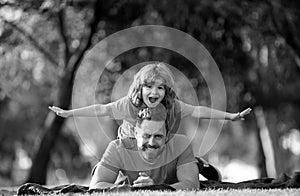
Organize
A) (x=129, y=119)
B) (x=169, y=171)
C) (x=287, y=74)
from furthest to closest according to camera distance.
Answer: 1. (x=287, y=74)
2. (x=129, y=119)
3. (x=169, y=171)

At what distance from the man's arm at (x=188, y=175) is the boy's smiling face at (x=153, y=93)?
2.19 feet

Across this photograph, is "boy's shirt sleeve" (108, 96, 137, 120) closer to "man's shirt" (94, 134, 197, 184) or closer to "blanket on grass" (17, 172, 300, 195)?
"man's shirt" (94, 134, 197, 184)

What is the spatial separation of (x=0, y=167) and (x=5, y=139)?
2785 millimetres

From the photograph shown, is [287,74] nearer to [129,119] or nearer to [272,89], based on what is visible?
[272,89]

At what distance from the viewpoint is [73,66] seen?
1268 centimetres

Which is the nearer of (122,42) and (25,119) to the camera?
(122,42)

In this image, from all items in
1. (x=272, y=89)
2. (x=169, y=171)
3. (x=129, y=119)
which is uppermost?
(x=272, y=89)

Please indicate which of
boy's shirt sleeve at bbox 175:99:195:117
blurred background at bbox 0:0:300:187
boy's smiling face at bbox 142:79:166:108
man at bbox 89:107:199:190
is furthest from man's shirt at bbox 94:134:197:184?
blurred background at bbox 0:0:300:187

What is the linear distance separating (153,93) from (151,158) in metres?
0.63

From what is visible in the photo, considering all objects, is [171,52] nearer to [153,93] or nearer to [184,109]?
[184,109]

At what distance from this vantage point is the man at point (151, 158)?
5375 mm

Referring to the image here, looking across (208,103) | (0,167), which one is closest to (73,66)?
(208,103)

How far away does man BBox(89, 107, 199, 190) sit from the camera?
212 inches

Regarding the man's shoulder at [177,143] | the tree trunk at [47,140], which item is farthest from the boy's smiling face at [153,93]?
the tree trunk at [47,140]
